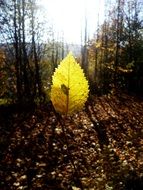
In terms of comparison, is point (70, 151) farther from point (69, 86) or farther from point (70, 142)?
point (69, 86)

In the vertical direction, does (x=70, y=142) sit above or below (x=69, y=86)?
below

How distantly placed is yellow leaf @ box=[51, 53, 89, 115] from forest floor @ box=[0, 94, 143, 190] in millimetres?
1309

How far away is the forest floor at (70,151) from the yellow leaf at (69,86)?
131cm

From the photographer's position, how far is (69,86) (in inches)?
121

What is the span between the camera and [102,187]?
6410mm

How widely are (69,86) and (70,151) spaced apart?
667 cm

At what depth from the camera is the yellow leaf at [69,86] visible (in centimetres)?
301

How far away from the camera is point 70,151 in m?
9.55

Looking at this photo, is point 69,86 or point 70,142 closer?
point 69,86

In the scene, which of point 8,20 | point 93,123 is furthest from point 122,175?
point 8,20

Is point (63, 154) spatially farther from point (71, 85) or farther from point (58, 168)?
point (71, 85)

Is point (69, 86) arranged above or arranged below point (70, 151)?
above

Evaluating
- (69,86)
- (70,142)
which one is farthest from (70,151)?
(69,86)

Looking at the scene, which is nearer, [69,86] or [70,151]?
[69,86]
